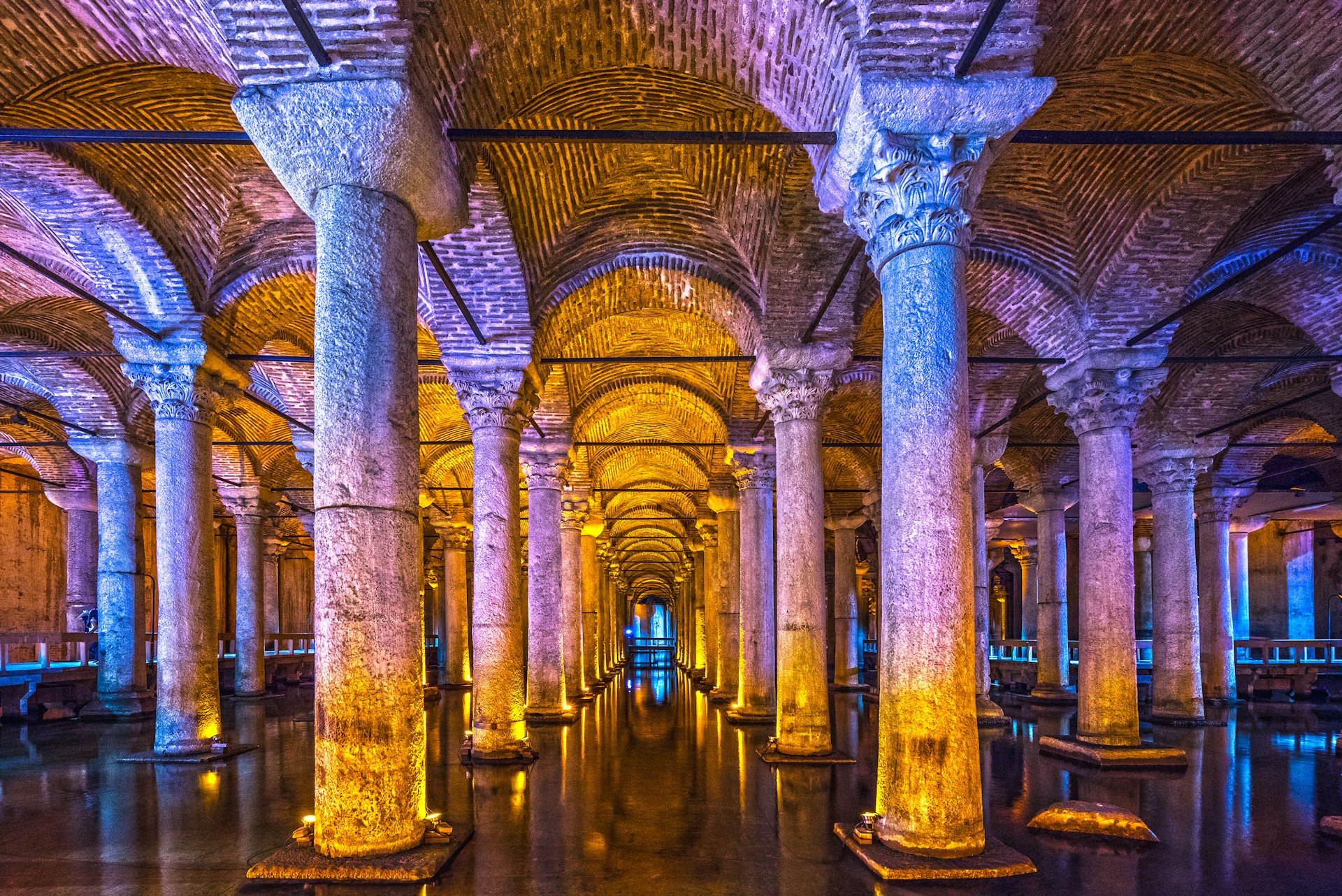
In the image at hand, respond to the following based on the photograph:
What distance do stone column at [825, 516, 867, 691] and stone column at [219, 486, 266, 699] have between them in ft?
42.0

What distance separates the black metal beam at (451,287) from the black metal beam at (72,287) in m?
3.22

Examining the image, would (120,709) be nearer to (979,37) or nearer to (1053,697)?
(979,37)

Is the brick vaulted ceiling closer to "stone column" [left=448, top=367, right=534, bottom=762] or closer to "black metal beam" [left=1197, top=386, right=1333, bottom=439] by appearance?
"black metal beam" [left=1197, top=386, right=1333, bottom=439]

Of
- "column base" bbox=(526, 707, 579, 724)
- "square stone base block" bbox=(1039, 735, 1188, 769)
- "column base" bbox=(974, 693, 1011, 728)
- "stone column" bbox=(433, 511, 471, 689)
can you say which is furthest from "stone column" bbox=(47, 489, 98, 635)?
"square stone base block" bbox=(1039, 735, 1188, 769)

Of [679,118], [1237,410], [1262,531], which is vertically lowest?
[1262,531]

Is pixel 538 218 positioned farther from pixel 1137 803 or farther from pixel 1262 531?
pixel 1262 531

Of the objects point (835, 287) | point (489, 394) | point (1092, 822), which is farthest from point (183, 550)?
point (1092, 822)

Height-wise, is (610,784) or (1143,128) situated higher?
(1143,128)

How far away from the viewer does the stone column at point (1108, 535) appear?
33.0ft

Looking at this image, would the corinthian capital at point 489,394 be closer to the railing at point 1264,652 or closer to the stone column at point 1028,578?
the railing at point 1264,652

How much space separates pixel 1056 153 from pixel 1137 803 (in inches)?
238

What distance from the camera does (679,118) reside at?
8.75 meters

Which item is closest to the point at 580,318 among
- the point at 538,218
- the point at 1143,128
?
the point at 538,218

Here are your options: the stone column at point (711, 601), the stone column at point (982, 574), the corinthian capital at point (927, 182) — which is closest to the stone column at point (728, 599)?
the stone column at point (711, 601)
